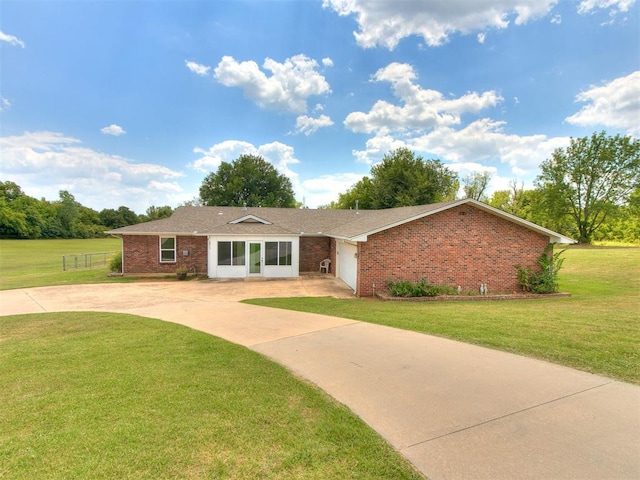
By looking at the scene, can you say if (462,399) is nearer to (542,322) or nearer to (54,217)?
(542,322)

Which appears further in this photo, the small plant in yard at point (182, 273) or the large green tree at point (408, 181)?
the large green tree at point (408, 181)

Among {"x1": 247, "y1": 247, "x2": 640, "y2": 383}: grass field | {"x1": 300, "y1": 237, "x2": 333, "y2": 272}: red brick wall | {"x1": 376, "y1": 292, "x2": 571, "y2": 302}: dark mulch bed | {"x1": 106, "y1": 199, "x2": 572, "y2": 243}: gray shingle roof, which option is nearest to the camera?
{"x1": 247, "y1": 247, "x2": 640, "y2": 383}: grass field

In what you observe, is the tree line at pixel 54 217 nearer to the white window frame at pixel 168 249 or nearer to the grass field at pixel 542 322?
the white window frame at pixel 168 249

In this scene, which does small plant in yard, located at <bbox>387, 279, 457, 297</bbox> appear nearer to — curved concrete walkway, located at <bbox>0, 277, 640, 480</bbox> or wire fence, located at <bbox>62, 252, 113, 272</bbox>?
curved concrete walkway, located at <bbox>0, 277, 640, 480</bbox>

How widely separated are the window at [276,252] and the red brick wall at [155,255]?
3791 mm

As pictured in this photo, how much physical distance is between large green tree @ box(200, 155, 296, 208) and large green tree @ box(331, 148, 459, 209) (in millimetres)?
15418

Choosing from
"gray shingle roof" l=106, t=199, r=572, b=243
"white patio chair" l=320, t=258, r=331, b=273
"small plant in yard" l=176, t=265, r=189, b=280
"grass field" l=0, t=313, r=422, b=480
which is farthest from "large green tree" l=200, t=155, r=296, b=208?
"grass field" l=0, t=313, r=422, b=480

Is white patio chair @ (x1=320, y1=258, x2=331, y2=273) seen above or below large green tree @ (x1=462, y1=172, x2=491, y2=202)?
below

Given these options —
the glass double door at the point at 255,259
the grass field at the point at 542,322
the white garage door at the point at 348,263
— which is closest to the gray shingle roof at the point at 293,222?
the white garage door at the point at 348,263

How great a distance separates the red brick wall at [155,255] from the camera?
17.4m

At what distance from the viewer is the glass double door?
676 inches

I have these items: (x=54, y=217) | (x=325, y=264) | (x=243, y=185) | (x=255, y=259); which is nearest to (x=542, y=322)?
(x=325, y=264)

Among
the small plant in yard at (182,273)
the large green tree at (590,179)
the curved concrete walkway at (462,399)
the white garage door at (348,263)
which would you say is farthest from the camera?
the large green tree at (590,179)

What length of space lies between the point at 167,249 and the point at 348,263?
10.5 metres
